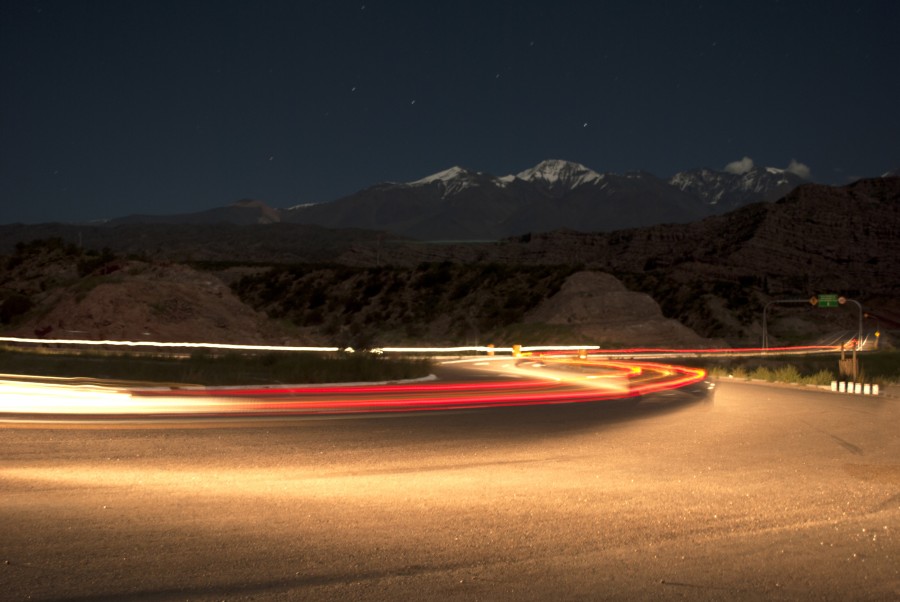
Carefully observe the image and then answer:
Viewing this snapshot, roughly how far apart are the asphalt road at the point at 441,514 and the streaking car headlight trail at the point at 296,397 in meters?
2.69

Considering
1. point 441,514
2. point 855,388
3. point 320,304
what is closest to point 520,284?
point 320,304

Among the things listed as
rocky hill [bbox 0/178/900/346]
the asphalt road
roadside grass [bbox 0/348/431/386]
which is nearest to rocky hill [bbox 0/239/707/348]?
rocky hill [bbox 0/178/900/346]

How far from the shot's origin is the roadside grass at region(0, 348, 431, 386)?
79.0ft

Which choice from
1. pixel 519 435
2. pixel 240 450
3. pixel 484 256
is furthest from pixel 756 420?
pixel 484 256

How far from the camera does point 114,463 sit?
1028cm

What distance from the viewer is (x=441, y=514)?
7.74 m

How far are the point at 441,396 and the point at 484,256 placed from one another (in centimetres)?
12733

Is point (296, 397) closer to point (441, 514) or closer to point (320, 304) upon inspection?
point (441, 514)

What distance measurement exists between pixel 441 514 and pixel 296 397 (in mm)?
12246

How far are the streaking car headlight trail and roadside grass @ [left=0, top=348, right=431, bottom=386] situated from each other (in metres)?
1.44

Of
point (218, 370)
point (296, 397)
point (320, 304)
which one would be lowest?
point (296, 397)

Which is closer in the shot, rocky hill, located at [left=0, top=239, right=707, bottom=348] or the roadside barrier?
the roadside barrier

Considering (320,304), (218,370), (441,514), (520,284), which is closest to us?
(441,514)

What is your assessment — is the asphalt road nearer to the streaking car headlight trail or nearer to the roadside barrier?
the streaking car headlight trail
